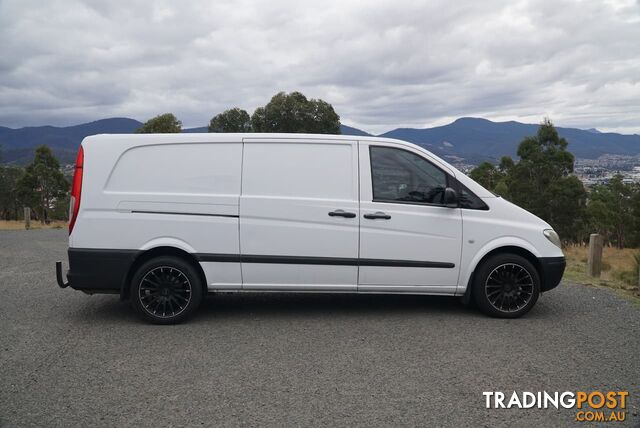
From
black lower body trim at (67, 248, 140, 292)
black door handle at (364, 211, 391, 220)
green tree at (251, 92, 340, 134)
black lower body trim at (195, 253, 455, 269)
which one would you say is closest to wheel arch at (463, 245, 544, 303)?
black lower body trim at (195, 253, 455, 269)

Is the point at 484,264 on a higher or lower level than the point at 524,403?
higher

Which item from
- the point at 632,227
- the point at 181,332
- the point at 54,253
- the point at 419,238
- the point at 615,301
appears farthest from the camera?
the point at 632,227

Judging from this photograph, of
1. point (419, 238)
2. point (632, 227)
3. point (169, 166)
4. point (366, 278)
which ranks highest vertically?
point (169, 166)

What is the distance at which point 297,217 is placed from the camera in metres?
5.42

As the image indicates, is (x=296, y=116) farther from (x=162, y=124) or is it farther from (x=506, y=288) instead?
(x=506, y=288)

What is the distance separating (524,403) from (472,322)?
1927 millimetres

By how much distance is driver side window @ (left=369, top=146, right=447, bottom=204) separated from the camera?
18.3 feet

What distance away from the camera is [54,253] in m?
11.2

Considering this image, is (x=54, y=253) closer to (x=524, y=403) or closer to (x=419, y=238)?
(x=419, y=238)

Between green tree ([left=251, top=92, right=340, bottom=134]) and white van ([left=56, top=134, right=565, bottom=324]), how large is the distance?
34696mm

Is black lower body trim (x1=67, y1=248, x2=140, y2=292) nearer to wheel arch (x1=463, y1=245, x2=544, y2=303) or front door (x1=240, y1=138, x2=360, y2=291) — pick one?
front door (x1=240, y1=138, x2=360, y2=291)

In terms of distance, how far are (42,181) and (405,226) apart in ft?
148

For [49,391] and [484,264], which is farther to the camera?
[484,264]

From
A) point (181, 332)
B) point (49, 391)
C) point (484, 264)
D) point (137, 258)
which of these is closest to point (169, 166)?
point (137, 258)
